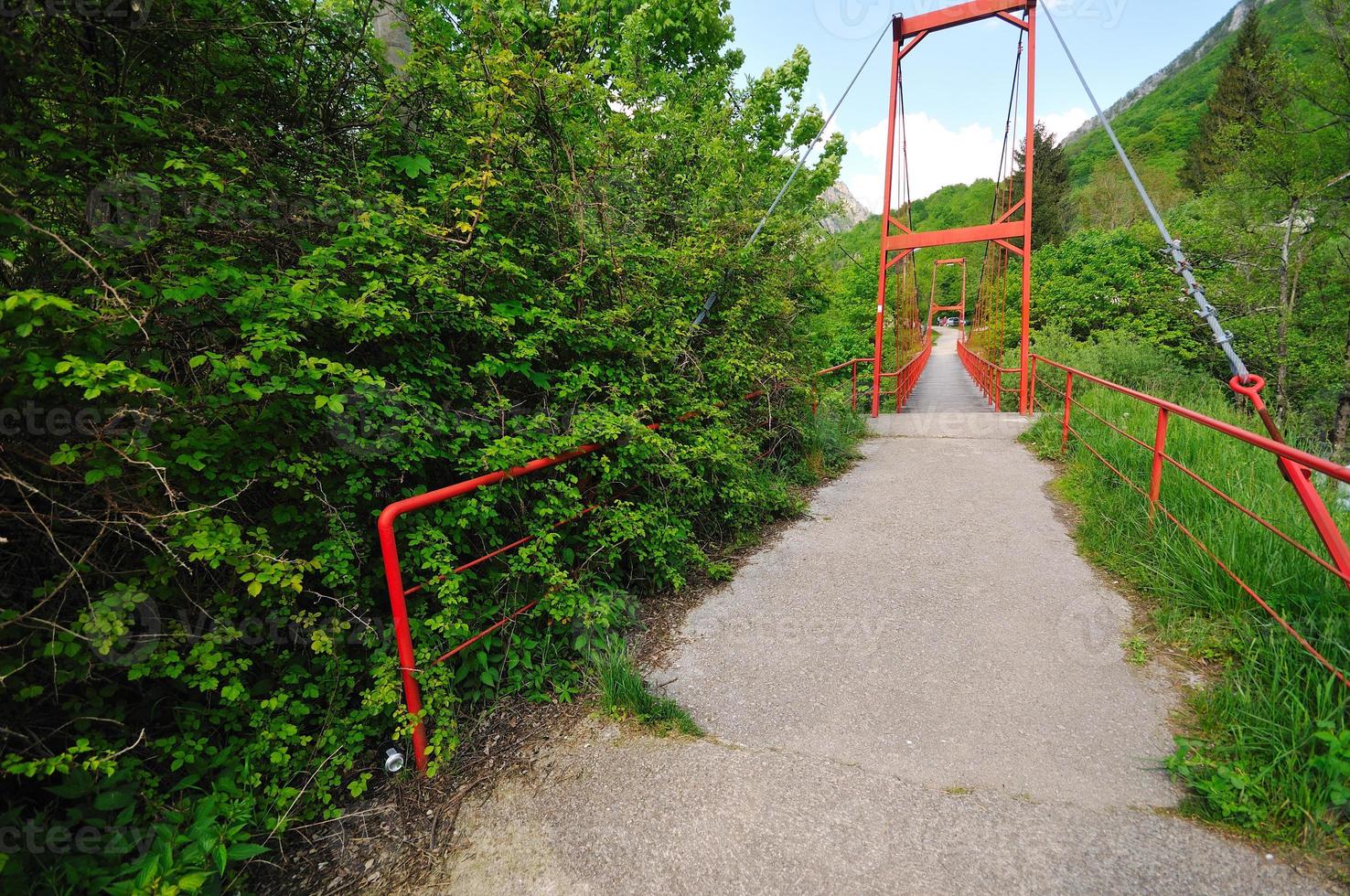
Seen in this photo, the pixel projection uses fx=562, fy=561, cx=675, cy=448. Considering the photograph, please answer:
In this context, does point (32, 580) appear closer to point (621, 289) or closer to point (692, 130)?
point (621, 289)

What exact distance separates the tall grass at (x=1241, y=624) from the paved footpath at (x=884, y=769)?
15 centimetres

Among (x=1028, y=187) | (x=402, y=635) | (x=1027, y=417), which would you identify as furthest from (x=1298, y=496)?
(x=1028, y=187)

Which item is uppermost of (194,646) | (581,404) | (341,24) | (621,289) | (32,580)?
(341,24)

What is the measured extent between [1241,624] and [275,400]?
406 cm

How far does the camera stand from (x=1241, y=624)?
2486 mm

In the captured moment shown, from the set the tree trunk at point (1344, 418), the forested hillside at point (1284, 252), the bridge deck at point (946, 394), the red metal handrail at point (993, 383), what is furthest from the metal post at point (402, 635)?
the tree trunk at point (1344, 418)

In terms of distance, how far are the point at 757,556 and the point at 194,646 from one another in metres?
3.19

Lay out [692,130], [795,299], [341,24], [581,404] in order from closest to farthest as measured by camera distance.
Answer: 1. [341,24]
2. [581,404]
3. [692,130]
4. [795,299]

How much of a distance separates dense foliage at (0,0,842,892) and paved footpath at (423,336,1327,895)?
515 millimetres

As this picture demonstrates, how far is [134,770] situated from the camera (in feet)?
5.59

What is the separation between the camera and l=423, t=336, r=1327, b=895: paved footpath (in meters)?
1.68

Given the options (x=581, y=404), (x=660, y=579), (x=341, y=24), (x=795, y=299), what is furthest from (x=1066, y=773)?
(x=795, y=299)

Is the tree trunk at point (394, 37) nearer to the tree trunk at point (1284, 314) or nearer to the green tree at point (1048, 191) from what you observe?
the tree trunk at point (1284, 314)

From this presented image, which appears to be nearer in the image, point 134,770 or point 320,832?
point 134,770
